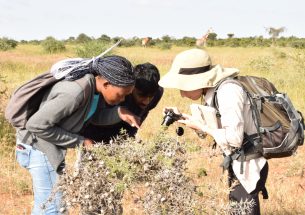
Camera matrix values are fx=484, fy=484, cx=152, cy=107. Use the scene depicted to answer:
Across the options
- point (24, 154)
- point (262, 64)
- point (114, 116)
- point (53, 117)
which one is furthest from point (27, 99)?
point (262, 64)

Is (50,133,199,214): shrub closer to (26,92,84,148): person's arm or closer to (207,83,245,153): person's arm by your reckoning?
(26,92,84,148): person's arm

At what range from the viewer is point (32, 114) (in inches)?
108

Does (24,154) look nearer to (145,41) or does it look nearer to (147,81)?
(147,81)

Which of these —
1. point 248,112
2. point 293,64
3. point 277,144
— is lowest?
point 293,64

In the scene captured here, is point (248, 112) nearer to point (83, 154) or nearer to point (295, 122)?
point (295, 122)

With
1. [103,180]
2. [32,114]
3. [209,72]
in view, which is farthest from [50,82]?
[209,72]

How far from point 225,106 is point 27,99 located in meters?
1.10

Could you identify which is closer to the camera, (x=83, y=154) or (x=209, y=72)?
(x=83, y=154)

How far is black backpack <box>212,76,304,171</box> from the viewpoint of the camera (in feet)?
9.37

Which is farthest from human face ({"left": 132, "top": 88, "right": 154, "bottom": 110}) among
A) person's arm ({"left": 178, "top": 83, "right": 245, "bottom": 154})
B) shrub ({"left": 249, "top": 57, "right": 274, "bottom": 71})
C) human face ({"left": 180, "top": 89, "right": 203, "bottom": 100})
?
shrub ({"left": 249, "top": 57, "right": 274, "bottom": 71})

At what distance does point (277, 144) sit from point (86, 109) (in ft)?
3.75

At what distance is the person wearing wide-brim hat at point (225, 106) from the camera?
2.72 m

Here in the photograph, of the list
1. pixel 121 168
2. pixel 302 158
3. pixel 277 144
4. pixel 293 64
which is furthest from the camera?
pixel 293 64

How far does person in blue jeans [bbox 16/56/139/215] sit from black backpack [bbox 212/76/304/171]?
2.03ft
